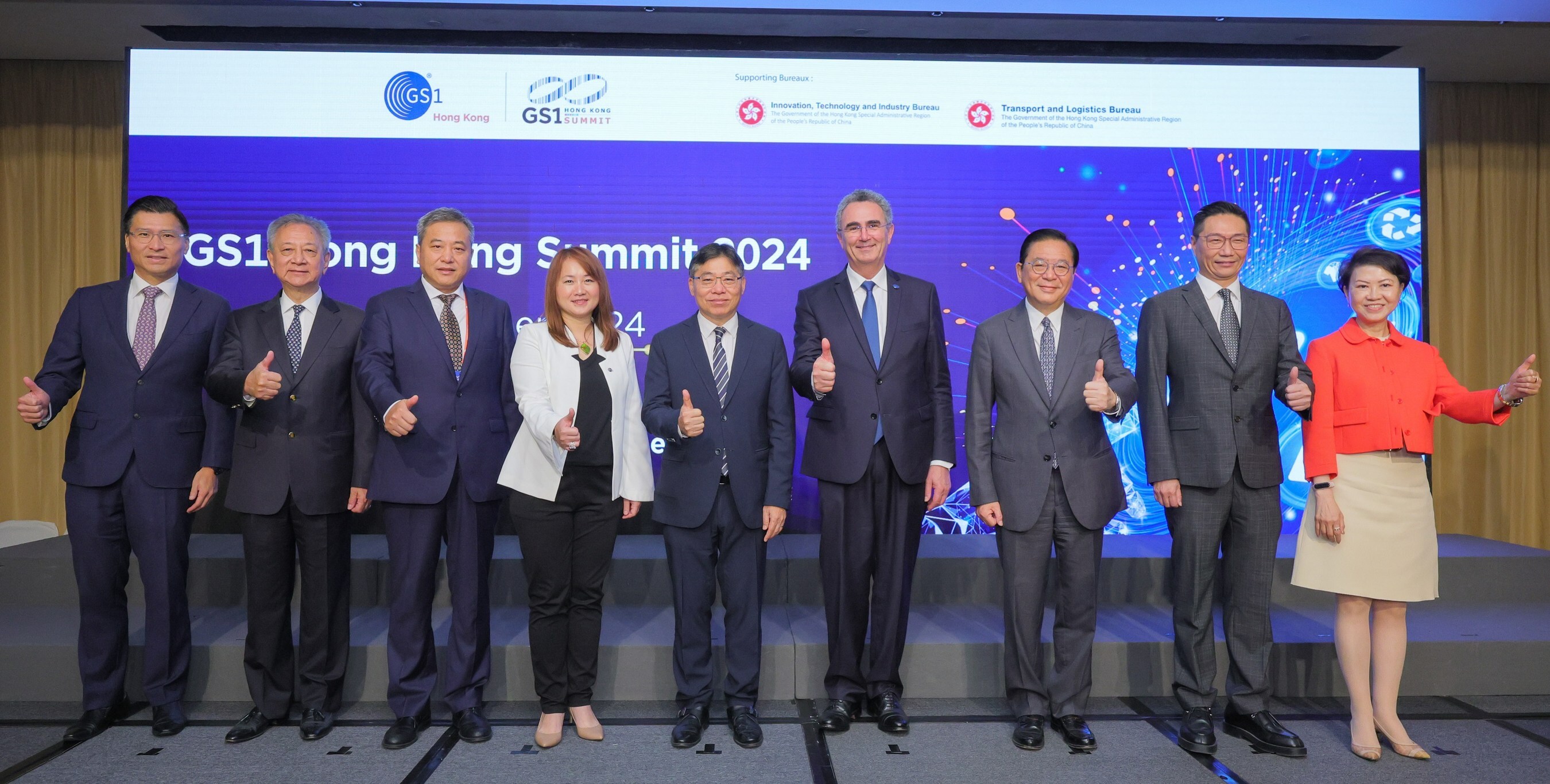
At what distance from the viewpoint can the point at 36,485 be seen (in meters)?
5.13

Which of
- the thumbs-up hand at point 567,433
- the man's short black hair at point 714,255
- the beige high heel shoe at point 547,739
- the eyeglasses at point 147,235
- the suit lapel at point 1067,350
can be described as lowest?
the beige high heel shoe at point 547,739

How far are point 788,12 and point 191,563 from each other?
3506 millimetres

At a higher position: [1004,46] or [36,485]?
[1004,46]

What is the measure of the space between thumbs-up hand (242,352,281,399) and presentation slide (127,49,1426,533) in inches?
67.8

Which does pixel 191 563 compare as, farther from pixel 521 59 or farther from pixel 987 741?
pixel 987 741

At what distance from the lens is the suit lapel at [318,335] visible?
112 inches

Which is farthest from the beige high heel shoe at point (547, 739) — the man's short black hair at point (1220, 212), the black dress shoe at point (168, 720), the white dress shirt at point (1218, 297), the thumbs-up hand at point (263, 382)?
the man's short black hair at point (1220, 212)

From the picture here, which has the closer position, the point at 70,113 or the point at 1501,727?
the point at 1501,727

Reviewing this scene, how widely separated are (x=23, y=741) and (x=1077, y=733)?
3.19 meters

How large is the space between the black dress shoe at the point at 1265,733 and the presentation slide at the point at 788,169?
5.75 feet

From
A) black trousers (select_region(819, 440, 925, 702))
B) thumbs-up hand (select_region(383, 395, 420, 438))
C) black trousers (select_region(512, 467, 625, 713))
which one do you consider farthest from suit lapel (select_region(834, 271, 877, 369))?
thumbs-up hand (select_region(383, 395, 420, 438))

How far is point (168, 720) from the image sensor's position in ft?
9.28

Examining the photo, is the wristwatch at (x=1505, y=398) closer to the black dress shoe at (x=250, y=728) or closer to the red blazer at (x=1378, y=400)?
the red blazer at (x=1378, y=400)

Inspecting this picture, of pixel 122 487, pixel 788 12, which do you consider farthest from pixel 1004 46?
pixel 122 487
